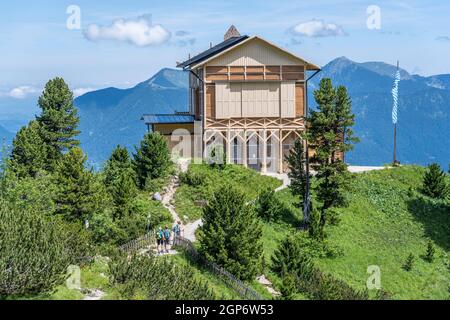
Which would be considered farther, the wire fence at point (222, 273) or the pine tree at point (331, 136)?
the pine tree at point (331, 136)

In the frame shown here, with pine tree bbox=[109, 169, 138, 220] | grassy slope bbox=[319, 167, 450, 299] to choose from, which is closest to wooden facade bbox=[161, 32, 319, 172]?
grassy slope bbox=[319, 167, 450, 299]

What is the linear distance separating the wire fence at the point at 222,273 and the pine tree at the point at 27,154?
1938cm

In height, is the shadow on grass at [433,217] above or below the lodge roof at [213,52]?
below

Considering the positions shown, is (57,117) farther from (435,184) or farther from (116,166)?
(435,184)

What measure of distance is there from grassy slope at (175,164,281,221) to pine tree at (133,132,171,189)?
223cm

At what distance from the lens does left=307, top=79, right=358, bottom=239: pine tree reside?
43.6 m

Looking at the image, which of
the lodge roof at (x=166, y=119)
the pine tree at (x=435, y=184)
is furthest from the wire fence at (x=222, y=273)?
the pine tree at (x=435, y=184)

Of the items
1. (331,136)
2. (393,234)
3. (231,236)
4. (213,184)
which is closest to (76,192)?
(231,236)

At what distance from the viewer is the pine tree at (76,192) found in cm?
3984

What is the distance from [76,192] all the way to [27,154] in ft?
46.3

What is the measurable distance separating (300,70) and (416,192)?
14.3 metres

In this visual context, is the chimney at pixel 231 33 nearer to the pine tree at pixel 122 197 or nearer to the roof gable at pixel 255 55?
the roof gable at pixel 255 55
